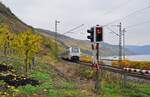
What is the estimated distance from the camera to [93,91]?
29969mm

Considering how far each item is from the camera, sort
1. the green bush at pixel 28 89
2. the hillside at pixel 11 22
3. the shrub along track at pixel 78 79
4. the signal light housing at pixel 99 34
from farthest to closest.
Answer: the hillside at pixel 11 22 < the shrub along track at pixel 78 79 < the signal light housing at pixel 99 34 < the green bush at pixel 28 89

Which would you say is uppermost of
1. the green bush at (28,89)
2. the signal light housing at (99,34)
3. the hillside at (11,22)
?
the hillside at (11,22)

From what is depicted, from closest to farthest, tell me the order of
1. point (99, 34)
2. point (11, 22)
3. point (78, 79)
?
1. point (99, 34)
2. point (78, 79)
3. point (11, 22)

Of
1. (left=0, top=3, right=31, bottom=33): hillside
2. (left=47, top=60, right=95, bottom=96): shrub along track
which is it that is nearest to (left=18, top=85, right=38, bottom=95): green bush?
(left=47, top=60, right=95, bottom=96): shrub along track

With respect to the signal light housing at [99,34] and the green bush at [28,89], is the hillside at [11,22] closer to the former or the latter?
the signal light housing at [99,34]

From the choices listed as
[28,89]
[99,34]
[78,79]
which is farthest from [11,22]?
[28,89]

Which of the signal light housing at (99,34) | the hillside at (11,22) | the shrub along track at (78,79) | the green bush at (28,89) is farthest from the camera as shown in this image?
the hillside at (11,22)

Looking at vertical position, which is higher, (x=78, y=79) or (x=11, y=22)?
(x=11, y=22)

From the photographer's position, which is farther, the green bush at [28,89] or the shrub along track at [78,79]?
the shrub along track at [78,79]

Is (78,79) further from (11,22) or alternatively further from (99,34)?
(11,22)

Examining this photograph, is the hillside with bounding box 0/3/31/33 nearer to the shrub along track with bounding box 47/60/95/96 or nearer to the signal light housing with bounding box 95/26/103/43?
the shrub along track with bounding box 47/60/95/96

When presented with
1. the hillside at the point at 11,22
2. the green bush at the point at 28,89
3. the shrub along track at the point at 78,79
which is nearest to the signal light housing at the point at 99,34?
the shrub along track at the point at 78,79

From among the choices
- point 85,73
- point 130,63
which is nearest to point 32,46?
point 85,73

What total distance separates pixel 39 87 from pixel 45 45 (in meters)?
73.5
